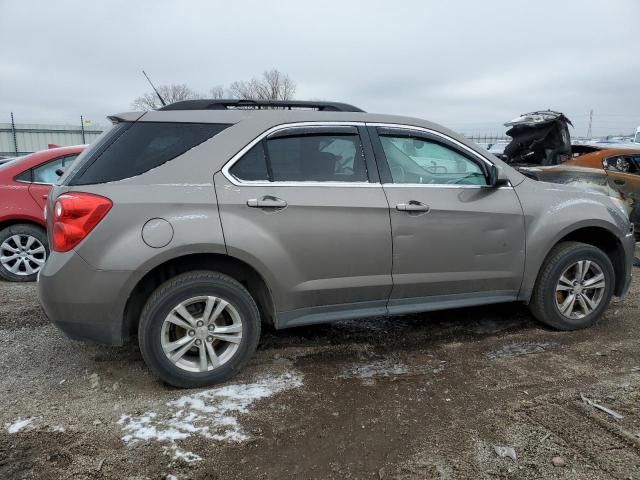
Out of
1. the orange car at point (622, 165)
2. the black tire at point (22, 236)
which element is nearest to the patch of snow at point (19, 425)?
the black tire at point (22, 236)

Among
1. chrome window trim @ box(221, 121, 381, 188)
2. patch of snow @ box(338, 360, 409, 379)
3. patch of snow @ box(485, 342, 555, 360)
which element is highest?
chrome window trim @ box(221, 121, 381, 188)

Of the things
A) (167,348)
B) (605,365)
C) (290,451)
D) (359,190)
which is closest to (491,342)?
(605,365)

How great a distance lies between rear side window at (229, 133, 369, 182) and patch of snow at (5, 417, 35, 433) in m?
1.86

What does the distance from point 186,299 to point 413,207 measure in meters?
1.65

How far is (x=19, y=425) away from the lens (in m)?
2.79

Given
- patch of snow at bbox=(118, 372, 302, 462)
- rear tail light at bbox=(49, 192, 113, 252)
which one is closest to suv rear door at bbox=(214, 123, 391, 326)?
patch of snow at bbox=(118, 372, 302, 462)

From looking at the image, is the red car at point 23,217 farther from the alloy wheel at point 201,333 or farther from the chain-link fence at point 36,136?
the chain-link fence at point 36,136

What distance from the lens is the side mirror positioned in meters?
3.69

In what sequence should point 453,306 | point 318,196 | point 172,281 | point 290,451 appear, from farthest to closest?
point 453,306, point 318,196, point 172,281, point 290,451

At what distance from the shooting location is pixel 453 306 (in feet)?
12.4

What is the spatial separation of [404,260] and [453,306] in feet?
2.01

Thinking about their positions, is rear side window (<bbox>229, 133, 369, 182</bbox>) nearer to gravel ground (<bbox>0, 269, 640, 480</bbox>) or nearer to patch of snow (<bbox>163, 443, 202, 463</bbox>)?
gravel ground (<bbox>0, 269, 640, 480</bbox>)

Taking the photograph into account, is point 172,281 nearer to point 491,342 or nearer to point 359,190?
point 359,190

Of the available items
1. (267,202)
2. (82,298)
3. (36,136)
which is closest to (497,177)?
(267,202)
